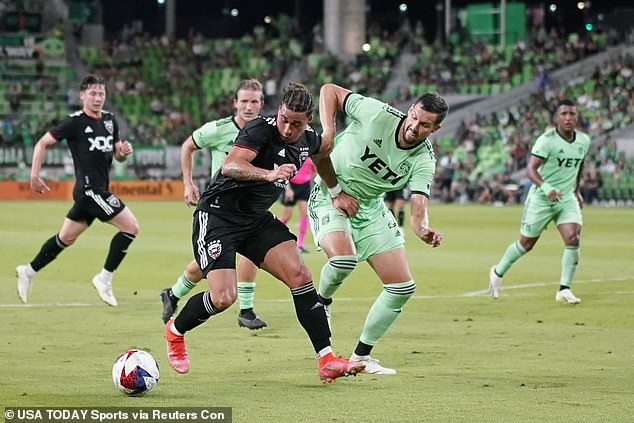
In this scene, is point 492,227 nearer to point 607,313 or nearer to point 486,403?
point 607,313

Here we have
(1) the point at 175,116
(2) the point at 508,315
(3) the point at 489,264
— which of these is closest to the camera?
(2) the point at 508,315

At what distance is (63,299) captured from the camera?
1384cm

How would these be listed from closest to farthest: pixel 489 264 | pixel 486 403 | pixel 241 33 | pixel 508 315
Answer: pixel 486 403
pixel 508 315
pixel 489 264
pixel 241 33

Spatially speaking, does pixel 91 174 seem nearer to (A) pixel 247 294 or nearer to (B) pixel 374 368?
(A) pixel 247 294

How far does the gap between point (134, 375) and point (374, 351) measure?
2.84 meters

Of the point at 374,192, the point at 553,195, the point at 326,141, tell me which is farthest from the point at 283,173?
the point at 553,195

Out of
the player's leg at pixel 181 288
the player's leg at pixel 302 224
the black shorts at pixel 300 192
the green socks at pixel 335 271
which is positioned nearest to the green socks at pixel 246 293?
the player's leg at pixel 181 288

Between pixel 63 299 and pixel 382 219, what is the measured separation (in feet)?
18.8

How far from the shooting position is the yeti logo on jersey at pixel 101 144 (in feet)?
42.9

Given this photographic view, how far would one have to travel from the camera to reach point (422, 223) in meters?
8.73

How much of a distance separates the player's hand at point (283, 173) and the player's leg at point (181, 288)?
328cm

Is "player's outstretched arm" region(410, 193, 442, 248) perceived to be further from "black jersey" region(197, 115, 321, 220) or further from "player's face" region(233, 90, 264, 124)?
"player's face" region(233, 90, 264, 124)

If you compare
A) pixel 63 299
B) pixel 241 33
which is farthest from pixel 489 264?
pixel 241 33

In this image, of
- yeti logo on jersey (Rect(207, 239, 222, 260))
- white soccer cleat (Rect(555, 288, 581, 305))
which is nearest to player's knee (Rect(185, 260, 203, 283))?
yeti logo on jersey (Rect(207, 239, 222, 260))
